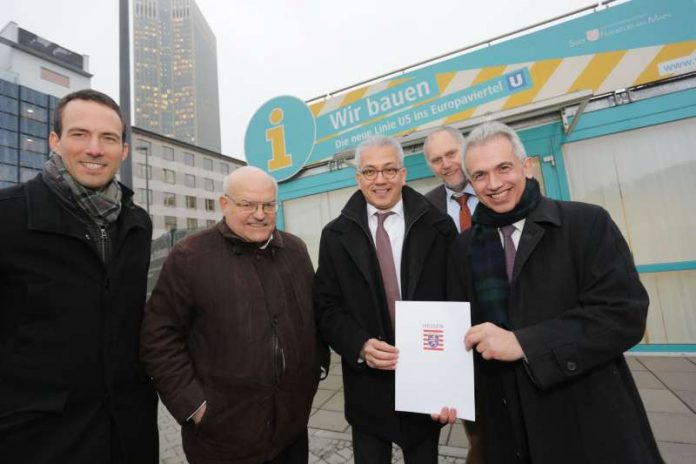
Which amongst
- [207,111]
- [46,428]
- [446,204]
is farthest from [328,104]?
[207,111]

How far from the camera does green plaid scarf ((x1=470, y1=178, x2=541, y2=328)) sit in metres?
1.64

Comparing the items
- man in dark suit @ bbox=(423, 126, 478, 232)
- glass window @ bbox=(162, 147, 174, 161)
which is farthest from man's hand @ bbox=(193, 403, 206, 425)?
glass window @ bbox=(162, 147, 174, 161)

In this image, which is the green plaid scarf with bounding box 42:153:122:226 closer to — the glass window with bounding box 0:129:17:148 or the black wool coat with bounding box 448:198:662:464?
the black wool coat with bounding box 448:198:662:464

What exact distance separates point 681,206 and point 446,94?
12.2 feet

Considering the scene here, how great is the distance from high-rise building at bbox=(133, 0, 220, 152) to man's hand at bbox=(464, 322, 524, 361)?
104m

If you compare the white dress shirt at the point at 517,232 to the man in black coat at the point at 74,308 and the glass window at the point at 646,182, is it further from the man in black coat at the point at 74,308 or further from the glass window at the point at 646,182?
the glass window at the point at 646,182

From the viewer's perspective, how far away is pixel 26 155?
4091cm

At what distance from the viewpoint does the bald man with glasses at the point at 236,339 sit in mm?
1898

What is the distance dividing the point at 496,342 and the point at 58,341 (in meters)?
1.98

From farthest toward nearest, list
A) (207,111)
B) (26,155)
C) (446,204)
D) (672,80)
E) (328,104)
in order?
(207,111) → (26,155) → (328,104) → (672,80) → (446,204)

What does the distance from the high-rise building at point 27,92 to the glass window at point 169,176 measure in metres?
14.0

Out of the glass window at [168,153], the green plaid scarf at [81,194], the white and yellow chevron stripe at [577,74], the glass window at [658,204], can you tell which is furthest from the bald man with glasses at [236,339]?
the glass window at [168,153]

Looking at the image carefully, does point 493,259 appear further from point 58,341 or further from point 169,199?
point 169,199

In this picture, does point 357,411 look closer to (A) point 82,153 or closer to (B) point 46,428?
(B) point 46,428
